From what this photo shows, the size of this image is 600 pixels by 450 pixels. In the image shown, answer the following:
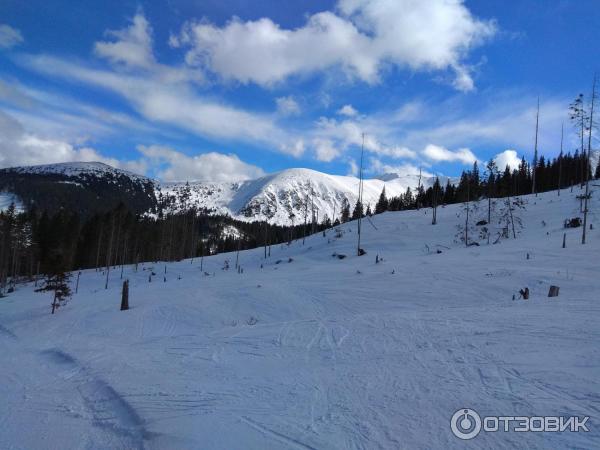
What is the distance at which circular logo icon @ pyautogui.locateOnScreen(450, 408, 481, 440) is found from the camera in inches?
206

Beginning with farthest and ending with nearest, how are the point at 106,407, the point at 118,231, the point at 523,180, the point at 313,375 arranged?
1. the point at 523,180
2. the point at 118,231
3. the point at 313,375
4. the point at 106,407

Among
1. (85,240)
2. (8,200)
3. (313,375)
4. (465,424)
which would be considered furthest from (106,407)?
(8,200)

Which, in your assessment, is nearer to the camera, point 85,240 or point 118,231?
point 118,231

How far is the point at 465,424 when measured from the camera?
18.0ft

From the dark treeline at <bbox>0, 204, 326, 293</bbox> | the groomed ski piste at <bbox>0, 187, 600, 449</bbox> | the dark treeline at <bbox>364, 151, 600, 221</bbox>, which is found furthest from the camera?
the dark treeline at <bbox>364, 151, 600, 221</bbox>

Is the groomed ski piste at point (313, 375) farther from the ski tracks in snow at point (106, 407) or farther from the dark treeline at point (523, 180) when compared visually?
the dark treeline at point (523, 180)

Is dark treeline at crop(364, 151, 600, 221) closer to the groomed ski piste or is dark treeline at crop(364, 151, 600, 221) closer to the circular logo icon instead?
the groomed ski piste

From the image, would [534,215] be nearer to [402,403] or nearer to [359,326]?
[359,326]

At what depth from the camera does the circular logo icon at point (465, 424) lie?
17.2ft

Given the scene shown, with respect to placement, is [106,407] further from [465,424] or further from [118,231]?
[118,231]

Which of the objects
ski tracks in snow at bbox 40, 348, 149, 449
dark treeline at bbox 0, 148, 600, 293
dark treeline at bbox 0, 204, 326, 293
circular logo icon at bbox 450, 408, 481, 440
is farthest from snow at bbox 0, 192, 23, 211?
circular logo icon at bbox 450, 408, 481, 440

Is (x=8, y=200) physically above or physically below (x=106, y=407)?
above

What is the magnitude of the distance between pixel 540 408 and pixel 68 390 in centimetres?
→ 971

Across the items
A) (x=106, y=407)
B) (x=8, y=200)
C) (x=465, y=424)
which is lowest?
(x=106, y=407)
